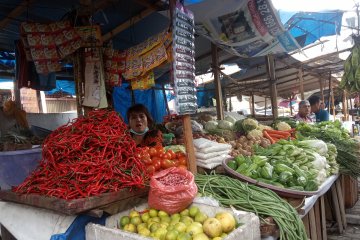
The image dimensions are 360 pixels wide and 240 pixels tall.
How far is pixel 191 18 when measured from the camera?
9.56 ft

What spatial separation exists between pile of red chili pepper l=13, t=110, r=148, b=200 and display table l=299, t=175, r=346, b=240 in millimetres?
1663

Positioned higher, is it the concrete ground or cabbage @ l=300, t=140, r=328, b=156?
cabbage @ l=300, t=140, r=328, b=156

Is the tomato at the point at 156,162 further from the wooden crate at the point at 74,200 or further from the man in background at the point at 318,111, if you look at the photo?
the man in background at the point at 318,111

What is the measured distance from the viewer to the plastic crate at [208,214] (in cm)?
195

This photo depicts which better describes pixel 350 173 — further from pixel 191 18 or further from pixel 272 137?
pixel 191 18

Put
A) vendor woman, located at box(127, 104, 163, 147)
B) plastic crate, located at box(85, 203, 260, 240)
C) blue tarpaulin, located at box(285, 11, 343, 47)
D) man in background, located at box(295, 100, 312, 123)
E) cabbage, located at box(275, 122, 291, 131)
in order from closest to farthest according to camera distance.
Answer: plastic crate, located at box(85, 203, 260, 240), vendor woman, located at box(127, 104, 163, 147), blue tarpaulin, located at box(285, 11, 343, 47), cabbage, located at box(275, 122, 291, 131), man in background, located at box(295, 100, 312, 123)

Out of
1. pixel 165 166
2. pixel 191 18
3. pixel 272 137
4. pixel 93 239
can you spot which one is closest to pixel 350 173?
pixel 272 137

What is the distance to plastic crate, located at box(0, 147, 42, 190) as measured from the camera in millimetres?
3193

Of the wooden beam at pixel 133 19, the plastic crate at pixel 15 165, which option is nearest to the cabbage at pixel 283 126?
the wooden beam at pixel 133 19

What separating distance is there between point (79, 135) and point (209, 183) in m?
1.29

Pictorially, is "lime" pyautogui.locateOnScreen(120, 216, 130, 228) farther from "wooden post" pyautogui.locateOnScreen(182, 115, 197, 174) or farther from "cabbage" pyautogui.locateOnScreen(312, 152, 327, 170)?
"cabbage" pyautogui.locateOnScreen(312, 152, 327, 170)

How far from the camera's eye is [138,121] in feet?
14.8

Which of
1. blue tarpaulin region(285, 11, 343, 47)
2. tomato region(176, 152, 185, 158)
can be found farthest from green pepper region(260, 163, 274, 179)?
blue tarpaulin region(285, 11, 343, 47)

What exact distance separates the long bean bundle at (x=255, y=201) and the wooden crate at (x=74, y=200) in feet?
2.11
